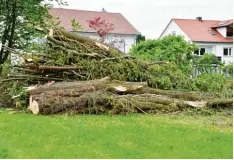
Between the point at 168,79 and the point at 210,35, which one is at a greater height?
the point at 210,35

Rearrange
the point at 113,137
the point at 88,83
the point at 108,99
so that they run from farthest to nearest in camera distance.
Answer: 1. the point at 88,83
2. the point at 108,99
3. the point at 113,137

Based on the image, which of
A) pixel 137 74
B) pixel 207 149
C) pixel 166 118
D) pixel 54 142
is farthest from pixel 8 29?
pixel 207 149

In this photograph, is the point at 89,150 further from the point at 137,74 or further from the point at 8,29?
the point at 8,29

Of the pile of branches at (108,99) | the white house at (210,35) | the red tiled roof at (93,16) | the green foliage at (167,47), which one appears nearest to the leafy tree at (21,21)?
the pile of branches at (108,99)

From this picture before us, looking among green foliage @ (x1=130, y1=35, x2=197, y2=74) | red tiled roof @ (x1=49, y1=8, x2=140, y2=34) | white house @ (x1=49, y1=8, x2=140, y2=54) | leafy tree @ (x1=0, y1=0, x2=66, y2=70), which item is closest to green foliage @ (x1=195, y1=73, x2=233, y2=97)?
leafy tree @ (x1=0, y1=0, x2=66, y2=70)

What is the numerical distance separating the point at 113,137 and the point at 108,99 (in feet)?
9.89

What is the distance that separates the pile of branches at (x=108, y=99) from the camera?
32.0 ft

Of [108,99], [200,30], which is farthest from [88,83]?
[200,30]

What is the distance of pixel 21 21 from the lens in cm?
1502

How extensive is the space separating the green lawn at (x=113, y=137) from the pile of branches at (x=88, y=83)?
542mm

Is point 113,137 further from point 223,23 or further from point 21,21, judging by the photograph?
Answer: point 223,23

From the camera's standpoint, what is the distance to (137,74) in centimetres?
1150

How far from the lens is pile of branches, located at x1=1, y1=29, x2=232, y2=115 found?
990 cm

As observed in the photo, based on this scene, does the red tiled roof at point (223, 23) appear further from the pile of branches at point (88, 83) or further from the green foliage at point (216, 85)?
the pile of branches at point (88, 83)
